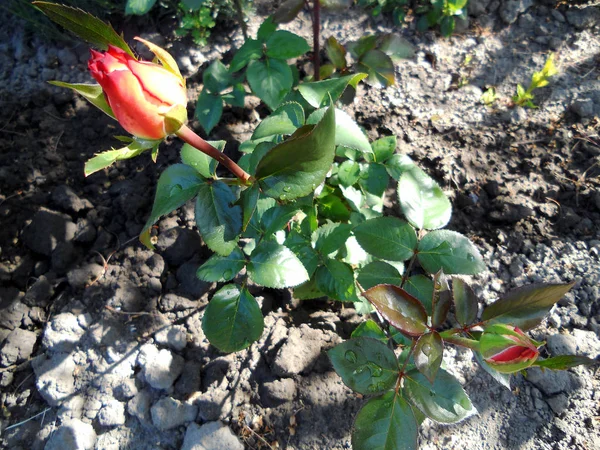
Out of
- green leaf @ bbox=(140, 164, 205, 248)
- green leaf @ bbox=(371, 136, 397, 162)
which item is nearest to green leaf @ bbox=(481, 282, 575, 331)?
green leaf @ bbox=(371, 136, 397, 162)

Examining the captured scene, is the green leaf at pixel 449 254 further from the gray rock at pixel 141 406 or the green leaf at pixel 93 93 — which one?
the gray rock at pixel 141 406

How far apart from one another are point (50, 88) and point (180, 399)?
1886 millimetres

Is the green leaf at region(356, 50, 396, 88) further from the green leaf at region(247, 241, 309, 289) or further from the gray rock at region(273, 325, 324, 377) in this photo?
the gray rock at region(273, 325, 324, 377)

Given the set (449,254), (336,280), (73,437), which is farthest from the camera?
(73,437)

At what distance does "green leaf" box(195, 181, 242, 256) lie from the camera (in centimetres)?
117

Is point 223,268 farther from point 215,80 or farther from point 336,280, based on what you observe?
point 215,80

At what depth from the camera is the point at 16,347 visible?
1775 mm

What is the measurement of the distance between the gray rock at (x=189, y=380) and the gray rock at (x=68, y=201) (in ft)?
3.02

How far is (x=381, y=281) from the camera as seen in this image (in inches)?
54.8

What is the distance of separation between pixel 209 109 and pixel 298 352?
1.08 m

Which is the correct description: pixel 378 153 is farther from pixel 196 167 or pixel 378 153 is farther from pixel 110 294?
pixel 110 294

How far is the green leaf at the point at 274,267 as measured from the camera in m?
1.26

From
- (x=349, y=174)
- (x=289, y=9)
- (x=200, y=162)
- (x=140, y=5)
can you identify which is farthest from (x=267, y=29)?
(x=200, y=162)

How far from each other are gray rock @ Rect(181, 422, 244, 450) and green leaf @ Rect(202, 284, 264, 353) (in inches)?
16.3
